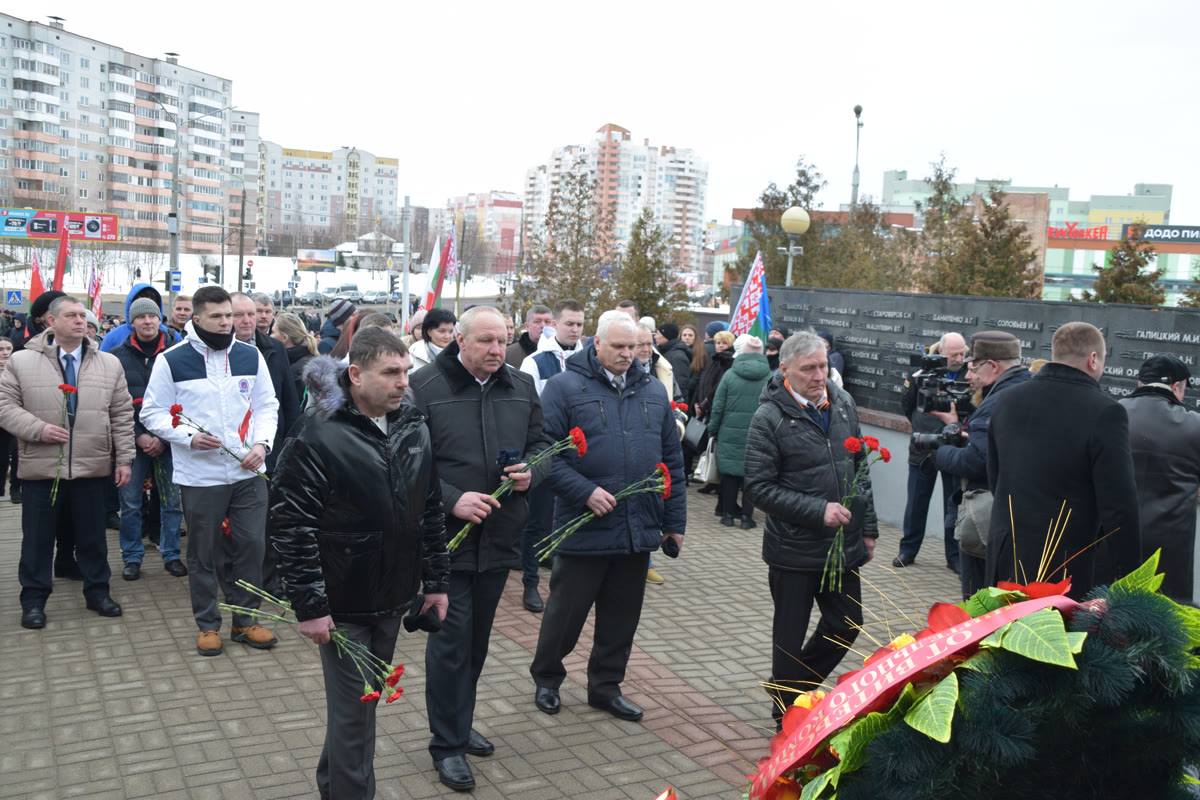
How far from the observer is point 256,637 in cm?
617

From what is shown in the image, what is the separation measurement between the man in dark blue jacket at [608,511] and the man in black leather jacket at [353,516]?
1382mm

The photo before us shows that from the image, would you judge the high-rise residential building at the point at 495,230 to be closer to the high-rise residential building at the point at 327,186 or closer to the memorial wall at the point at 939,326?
the high-rise residential building at the point at 327,186

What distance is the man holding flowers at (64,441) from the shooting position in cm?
648

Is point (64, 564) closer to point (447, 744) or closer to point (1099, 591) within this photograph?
point (447, 744)

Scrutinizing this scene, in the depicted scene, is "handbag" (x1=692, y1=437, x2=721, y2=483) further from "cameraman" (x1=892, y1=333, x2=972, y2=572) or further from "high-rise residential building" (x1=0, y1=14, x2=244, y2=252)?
"high-rise residential building" (x1=0, y1=14, x2=244, y2=252)

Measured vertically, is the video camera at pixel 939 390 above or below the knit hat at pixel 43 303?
below

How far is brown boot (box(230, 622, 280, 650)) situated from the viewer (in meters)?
6.16

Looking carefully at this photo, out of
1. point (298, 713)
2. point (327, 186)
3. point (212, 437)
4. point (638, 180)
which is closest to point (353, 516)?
point (298, 713)

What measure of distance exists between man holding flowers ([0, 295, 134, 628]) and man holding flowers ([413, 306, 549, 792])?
3319 mm

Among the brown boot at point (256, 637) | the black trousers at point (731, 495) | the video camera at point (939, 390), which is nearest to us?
the video camera at point (939, 390)

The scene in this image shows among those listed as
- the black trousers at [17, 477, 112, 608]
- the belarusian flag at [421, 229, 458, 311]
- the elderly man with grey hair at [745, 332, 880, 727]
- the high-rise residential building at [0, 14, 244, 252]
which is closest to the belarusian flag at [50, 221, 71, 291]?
the belarusian flag at [421, 229, 458, 311]

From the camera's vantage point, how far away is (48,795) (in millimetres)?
4164

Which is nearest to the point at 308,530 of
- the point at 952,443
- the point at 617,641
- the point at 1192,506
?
the point at 617,641

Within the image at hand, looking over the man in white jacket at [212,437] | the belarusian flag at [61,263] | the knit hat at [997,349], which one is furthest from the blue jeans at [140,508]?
the belarusian flag at [61,263]
